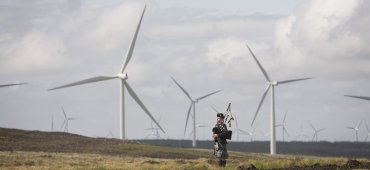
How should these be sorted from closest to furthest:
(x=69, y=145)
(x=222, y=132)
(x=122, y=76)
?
1. (x=222, y=132)
2. (x=69, y=145)
3. (x=122, y=76)

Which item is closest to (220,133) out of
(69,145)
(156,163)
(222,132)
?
(222,132)

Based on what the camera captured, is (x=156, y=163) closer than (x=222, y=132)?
No

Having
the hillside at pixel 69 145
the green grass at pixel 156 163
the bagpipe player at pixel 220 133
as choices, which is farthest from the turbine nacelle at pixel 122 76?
the bagpipe player at pixel 220 133

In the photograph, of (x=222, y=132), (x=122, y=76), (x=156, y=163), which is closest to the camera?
(x=222, y=132)

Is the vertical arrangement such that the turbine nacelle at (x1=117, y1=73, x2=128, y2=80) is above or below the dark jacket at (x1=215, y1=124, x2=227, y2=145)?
above

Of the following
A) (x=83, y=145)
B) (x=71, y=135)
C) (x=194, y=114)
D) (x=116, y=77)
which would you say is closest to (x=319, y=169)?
(x=83, y=145)

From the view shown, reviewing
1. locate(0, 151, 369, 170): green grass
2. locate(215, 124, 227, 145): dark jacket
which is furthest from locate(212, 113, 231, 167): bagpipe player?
locate(0, 151, 369, 170): green grass

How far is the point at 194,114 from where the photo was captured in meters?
160

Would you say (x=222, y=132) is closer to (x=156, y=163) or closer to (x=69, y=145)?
(x=156, y=163)

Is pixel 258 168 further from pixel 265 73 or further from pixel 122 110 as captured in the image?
pixel 265 73

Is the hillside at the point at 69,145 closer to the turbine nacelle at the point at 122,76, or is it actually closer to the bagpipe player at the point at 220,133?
the turbine nacelle at the point at 122,76

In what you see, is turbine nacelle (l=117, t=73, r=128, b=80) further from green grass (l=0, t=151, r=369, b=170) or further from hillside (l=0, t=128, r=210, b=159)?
green grass (l=0, t=151, r=369, b=170)

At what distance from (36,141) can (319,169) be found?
66.5 m

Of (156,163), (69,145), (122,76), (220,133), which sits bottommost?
(156,163)
